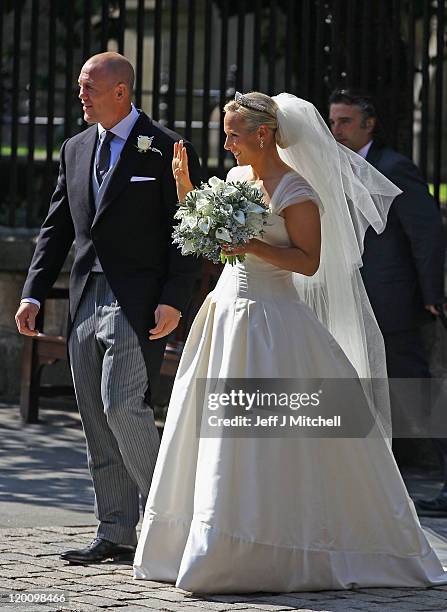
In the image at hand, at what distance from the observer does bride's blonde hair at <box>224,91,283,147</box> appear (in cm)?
539

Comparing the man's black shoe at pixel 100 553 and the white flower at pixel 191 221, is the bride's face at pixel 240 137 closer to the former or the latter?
the white flower at pixel 191 221

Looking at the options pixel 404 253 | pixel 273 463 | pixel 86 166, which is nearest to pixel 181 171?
pixel 86 166

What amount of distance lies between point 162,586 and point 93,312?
3.71 ft

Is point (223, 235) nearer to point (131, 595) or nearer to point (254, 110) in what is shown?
point (254, 110)

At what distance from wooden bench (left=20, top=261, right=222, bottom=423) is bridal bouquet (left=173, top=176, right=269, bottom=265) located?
339 cm

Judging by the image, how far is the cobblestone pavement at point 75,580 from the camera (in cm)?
490

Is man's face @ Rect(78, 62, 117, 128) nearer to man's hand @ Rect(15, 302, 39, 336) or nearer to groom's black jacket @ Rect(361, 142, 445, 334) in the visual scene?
man's hand @ Rect(15, 302, 39, 336)

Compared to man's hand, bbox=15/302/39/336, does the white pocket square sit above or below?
above

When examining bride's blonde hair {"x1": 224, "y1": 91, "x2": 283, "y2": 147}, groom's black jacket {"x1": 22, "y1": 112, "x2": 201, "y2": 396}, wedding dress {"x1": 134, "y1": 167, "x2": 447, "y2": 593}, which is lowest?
wedding dress {"x1": 134, "y1": 167, "x2": 447, "y2": 593}

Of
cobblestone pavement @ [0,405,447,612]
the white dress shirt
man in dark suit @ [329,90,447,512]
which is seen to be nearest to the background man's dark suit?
man in dark suit @ [329,90,447,512]

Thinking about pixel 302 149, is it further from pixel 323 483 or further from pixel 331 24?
pixel 331 24

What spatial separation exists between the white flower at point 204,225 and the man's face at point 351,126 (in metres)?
2.47

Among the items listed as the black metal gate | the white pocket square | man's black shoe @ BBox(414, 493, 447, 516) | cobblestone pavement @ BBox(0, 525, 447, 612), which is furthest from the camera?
the black metal gate

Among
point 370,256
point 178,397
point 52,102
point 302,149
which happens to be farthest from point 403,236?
point 52,102
